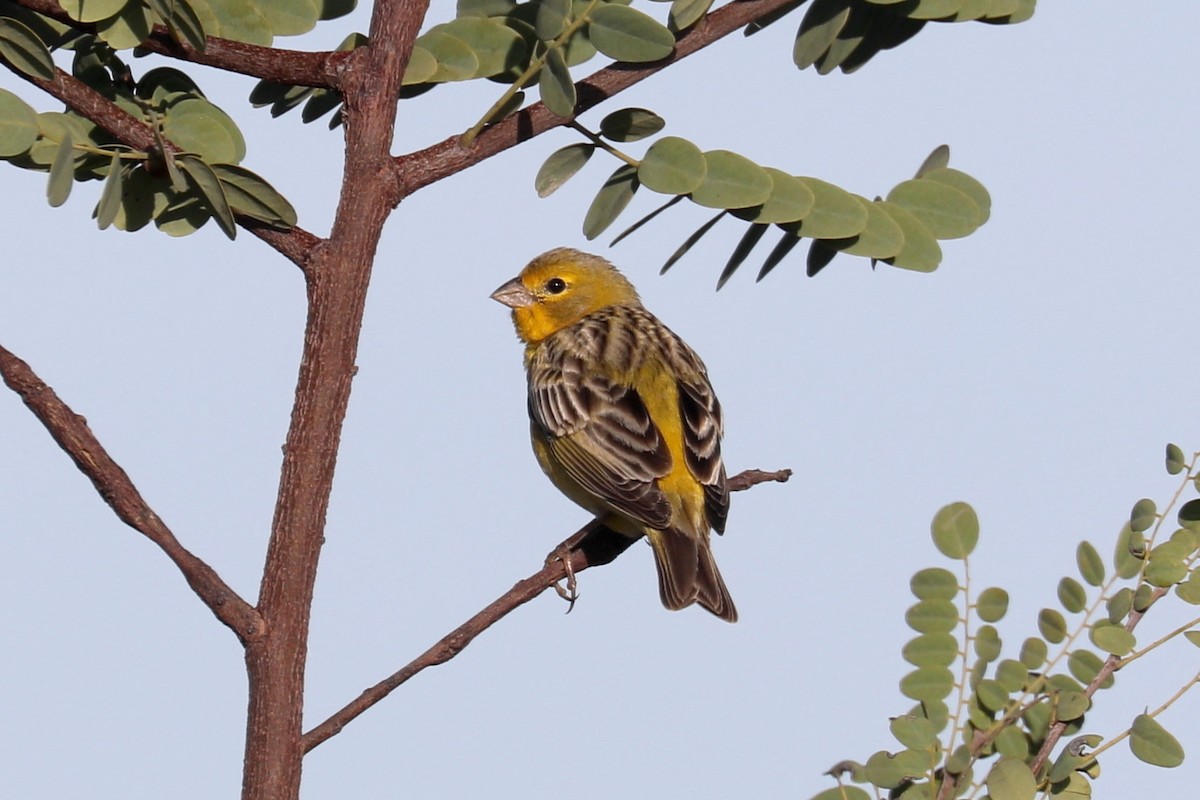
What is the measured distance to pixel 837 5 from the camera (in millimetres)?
3066

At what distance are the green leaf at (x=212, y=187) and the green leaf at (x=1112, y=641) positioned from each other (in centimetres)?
169

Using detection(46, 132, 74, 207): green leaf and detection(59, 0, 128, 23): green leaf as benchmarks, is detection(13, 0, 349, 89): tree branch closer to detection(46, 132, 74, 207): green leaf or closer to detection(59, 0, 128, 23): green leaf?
detection(59, 0, 128, 23): green leaf

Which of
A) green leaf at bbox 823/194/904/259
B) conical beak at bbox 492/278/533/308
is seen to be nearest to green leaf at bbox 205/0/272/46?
green leaf at bbox 823/194/904/259

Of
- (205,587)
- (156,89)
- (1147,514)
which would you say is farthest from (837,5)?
(205,587)

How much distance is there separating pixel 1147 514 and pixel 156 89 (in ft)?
6.82

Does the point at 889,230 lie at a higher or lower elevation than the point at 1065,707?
higher

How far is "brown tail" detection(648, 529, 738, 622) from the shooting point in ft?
15.7

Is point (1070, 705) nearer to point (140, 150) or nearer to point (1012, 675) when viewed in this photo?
point (1012, 675)

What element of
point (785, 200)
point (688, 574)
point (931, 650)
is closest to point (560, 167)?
point (785, 200)

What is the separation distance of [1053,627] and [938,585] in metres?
0.21

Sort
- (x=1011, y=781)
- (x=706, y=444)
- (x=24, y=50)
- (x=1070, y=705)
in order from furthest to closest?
(x=706, y=444) → (x=24, y=50) → (x=1070, y=705) → (x=1011, y=781)

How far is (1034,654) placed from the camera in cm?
272

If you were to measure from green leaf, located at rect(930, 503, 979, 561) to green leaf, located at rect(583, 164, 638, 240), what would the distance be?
0.97 meters

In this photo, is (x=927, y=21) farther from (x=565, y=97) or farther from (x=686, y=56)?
(x=565, y=97)
